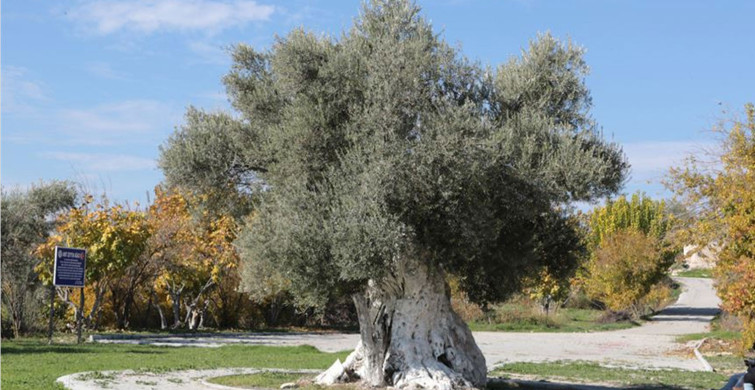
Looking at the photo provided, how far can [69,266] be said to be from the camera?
86.5 ft

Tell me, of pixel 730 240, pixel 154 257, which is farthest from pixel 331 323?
pixel 730 240

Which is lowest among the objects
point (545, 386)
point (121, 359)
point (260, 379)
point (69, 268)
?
point (545, 386)

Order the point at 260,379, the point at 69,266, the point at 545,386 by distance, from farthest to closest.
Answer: the point at 69,266 < the point at 545,386 < the point at 260,379

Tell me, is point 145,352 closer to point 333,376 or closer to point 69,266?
point 69,266

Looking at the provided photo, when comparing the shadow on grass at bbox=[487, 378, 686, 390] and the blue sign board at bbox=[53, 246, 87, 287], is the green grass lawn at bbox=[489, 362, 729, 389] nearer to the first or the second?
the shadow on grass at bbox=[487, 378, 686, 390]

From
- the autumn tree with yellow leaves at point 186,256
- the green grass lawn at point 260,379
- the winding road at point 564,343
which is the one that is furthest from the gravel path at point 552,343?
the autumn tree with yellow leaves at point 186,256

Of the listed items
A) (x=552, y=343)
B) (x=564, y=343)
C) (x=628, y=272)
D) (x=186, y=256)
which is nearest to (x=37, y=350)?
(x=186, y=256)

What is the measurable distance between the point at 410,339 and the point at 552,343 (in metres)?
18.0

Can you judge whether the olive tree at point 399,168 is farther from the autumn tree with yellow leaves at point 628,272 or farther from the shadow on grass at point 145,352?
the autumn tree with yellow leaves at point 628,272

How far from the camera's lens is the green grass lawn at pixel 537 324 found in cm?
4012

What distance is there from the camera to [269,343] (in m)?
28.8

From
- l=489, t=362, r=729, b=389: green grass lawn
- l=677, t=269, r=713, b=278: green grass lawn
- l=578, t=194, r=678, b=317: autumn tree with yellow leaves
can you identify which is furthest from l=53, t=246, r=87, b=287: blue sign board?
l=677, t=269, r=713, b=278: green grass lawn

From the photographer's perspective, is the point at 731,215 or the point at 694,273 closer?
the point at 731,215

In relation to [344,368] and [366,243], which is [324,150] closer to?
[366,243]
